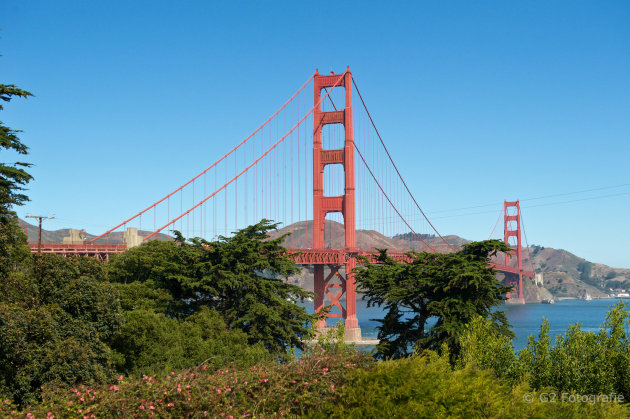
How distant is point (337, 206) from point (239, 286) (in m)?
35.5

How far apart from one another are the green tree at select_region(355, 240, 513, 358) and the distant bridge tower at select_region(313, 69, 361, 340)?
29547 mm

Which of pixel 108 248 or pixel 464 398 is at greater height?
pixel 108 248

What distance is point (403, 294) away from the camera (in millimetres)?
31781

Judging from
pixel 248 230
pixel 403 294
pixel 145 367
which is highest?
pixel 248 230

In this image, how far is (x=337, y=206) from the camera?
67812mm

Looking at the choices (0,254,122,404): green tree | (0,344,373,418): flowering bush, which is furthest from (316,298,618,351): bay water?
(0,344,373,418): flowering bush

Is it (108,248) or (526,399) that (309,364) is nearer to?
(526,399)

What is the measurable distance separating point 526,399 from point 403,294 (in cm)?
1630

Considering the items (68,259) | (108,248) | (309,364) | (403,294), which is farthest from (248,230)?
→ (108,248)

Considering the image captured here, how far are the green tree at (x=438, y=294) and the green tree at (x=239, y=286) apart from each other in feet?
14.6

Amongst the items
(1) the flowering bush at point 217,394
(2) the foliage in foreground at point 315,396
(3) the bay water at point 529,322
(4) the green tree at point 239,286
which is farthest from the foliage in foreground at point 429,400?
(3) the bay water at point 529,322

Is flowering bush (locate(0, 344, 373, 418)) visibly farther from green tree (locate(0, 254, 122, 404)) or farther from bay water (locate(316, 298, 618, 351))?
bay water (locate(316, 298, 618, 351))

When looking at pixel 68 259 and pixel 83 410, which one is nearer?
pixel 83 410

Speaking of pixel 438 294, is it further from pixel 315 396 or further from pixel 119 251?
pixel 119 251
